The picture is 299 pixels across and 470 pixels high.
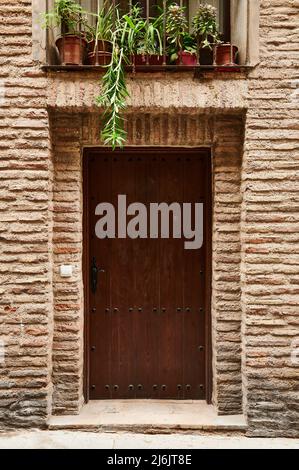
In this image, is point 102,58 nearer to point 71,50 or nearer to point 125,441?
point 71,50

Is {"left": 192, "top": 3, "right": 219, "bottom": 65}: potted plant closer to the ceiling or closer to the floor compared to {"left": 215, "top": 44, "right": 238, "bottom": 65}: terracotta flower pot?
closer to the ceiling

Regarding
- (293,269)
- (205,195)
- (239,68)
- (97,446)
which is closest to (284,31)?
(239,68)

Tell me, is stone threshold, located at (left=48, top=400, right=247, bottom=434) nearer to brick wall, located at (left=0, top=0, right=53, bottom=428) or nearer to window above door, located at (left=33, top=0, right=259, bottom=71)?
brick wall, located at (left=0, top=0, right=53, bottom=428)

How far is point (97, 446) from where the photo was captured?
166 inches

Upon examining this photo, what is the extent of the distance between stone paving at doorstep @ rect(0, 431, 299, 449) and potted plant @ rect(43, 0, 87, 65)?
300 centimetres

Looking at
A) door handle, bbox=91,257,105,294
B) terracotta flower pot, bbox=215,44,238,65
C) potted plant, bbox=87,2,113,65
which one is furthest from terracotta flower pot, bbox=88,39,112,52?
door handle, bbox=91,257,105,294

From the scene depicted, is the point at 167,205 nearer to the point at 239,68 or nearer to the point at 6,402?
the point at 239,68

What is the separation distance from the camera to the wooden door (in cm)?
489

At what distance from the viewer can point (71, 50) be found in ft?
14.5

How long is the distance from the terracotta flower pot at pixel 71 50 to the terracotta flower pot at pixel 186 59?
31.8 inches

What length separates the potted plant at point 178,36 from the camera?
14.7 feet

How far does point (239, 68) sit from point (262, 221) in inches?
48.8

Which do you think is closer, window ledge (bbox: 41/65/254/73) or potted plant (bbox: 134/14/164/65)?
window ledge (bbox: 41/65/254/73)

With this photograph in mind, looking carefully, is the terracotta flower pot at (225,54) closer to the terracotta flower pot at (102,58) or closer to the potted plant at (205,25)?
the potted plant at (205,25)
